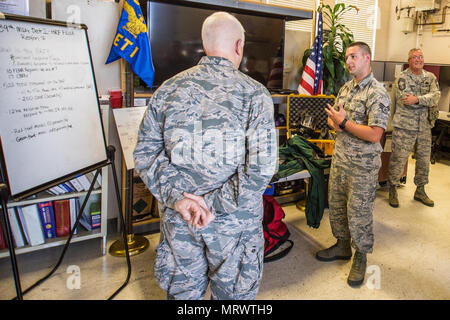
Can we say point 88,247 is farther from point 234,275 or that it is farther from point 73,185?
point 234,275

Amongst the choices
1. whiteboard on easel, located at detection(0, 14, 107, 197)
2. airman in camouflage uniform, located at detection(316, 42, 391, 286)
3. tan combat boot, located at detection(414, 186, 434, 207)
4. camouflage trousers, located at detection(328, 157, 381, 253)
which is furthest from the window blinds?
whiteboard on easel, located at detection(0, 14, 107, 197)

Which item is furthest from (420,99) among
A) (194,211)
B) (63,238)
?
(63,238)

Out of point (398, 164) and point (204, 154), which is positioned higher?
point (204, 154)

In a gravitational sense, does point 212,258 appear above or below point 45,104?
below

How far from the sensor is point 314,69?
12.3 ft

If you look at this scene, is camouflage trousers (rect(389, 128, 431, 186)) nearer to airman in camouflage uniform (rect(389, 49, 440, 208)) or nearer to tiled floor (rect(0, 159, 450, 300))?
airman in camouflage uniform (rect(389, 49, 440, 208))

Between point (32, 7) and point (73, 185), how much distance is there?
4.21 ft

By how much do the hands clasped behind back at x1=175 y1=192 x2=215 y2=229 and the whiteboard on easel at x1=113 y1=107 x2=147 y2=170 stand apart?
1327 mm

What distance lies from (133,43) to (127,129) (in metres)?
0.67

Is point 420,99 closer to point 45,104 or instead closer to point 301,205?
point 301,205

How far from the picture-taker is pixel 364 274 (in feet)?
7.60

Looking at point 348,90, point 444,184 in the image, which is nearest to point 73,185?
point 348,90

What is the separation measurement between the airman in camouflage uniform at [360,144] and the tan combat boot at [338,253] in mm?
235
